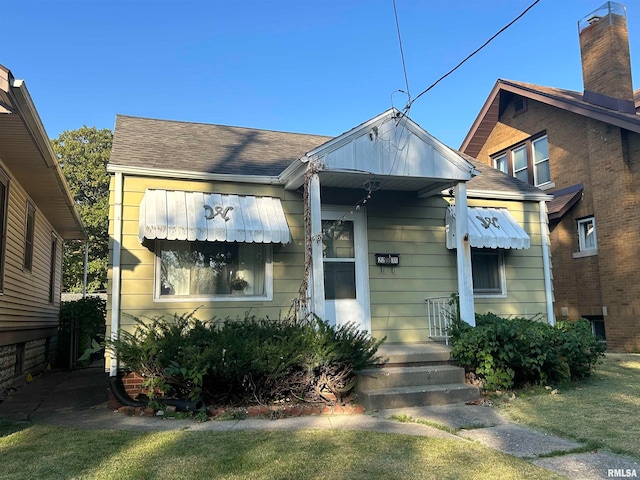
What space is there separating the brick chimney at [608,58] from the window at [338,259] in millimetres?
9023

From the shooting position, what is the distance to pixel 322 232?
7969mm

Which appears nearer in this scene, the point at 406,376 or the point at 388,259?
the point at 406,376

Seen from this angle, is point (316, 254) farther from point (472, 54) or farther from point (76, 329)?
point (76, 329)

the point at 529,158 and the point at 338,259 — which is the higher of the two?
the point at 529,158

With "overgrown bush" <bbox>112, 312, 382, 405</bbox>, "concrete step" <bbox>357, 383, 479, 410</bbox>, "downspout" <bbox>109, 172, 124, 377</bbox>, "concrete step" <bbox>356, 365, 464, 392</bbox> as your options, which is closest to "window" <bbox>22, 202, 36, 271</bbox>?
"downspout" <bbox>109, 172, 124, 377</bbox>

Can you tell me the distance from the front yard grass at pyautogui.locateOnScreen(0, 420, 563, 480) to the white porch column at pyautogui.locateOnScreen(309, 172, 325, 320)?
212 cm

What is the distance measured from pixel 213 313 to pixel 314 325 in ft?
5.90

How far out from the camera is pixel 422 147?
288 inches

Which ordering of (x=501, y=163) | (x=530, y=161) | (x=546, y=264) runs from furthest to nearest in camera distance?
(x=501, y=163) → (x=530, y=161) → (x=546, y=264)

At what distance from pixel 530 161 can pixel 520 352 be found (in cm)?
1017

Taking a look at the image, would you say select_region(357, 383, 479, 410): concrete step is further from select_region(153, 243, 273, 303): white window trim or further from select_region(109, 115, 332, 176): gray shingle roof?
select_region(109, 115, 332, 176): gray shingle roof

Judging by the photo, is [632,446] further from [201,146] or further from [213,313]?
[201,146]

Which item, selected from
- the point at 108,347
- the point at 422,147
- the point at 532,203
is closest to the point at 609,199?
the point at 532,203

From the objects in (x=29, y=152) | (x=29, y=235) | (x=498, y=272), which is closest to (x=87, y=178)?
(x=29, y=235)
